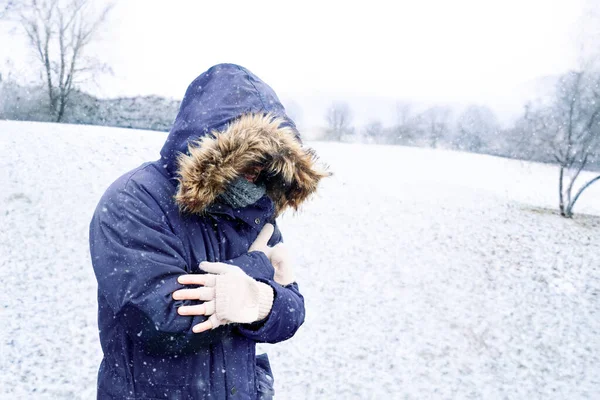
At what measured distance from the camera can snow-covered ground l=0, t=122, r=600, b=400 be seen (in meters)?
5.33

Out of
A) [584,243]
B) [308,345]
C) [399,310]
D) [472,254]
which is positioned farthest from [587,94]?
[308,345]

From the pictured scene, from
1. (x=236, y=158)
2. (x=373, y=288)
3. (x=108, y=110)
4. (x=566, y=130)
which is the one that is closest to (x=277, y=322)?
(x=236, y=158)

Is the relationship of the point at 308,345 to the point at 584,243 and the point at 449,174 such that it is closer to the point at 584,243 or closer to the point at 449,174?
the point at 584,243

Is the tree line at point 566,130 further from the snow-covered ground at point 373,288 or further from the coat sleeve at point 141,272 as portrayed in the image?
the coat sleeve at point 141,272

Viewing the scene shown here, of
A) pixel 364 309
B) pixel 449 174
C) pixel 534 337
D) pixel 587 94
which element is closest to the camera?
pixel 534 337

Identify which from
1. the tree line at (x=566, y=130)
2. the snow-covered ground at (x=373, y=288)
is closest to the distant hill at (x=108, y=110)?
the snow-covered ground at (x=373, y=288)

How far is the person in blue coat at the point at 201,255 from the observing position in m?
1.28

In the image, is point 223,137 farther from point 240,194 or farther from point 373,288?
point 373,288

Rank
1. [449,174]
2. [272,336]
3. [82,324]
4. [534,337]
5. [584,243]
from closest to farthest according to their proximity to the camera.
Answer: [272,336] → [82,324] → [534,337] → [584,243] → [449,174]

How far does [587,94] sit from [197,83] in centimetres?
1619

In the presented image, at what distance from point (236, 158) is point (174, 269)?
0.45m

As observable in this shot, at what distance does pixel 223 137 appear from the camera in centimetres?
145

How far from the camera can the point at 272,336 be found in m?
1.45

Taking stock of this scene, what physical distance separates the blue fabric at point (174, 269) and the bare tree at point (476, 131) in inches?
950
